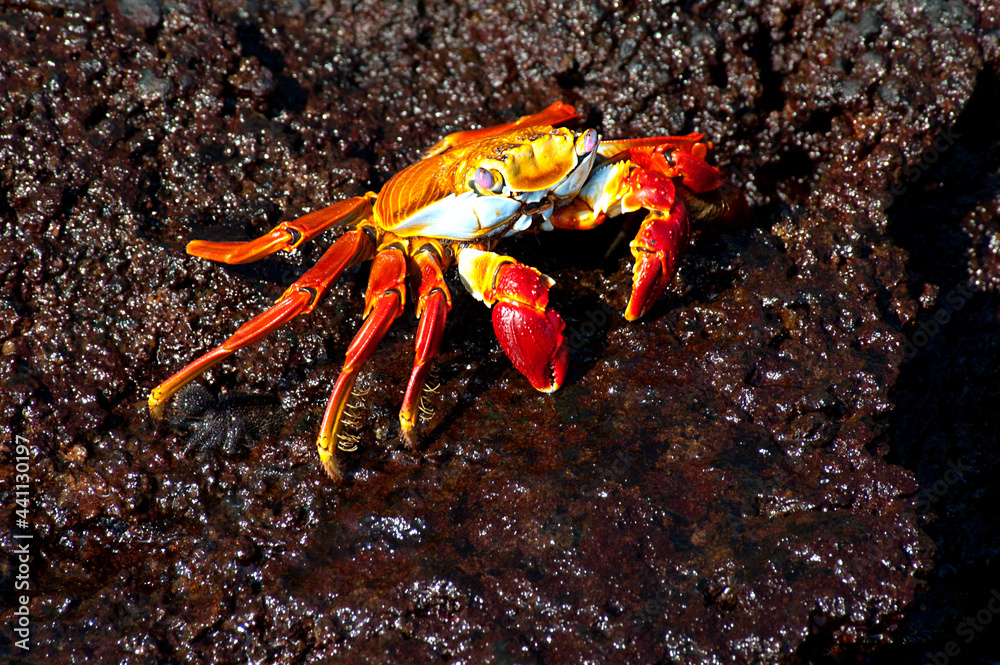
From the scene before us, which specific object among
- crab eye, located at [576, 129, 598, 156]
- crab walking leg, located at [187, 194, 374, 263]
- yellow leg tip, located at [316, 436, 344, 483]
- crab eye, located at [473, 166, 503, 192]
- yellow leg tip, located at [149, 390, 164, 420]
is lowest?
yellow leg tip, located at [316, 436, 344, 483]

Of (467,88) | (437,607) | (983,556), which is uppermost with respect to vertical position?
(467,88)

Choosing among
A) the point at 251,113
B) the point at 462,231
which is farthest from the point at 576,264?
the point at 251,113

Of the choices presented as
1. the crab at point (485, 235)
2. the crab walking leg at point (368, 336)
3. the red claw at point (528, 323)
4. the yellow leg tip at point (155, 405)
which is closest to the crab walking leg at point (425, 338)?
the crab at point (485, 235)

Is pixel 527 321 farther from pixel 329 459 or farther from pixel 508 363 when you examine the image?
pixel 329 459

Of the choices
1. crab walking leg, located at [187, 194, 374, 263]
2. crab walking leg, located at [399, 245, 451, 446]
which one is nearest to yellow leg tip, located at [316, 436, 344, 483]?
crab walking leg, located at [399, 245, 451, 446]

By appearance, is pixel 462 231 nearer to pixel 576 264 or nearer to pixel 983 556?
pixel 576 264

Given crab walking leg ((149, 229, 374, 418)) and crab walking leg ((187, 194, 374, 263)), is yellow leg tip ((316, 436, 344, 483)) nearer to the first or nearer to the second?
crab walking leg ((149, 229, 374, 418))
